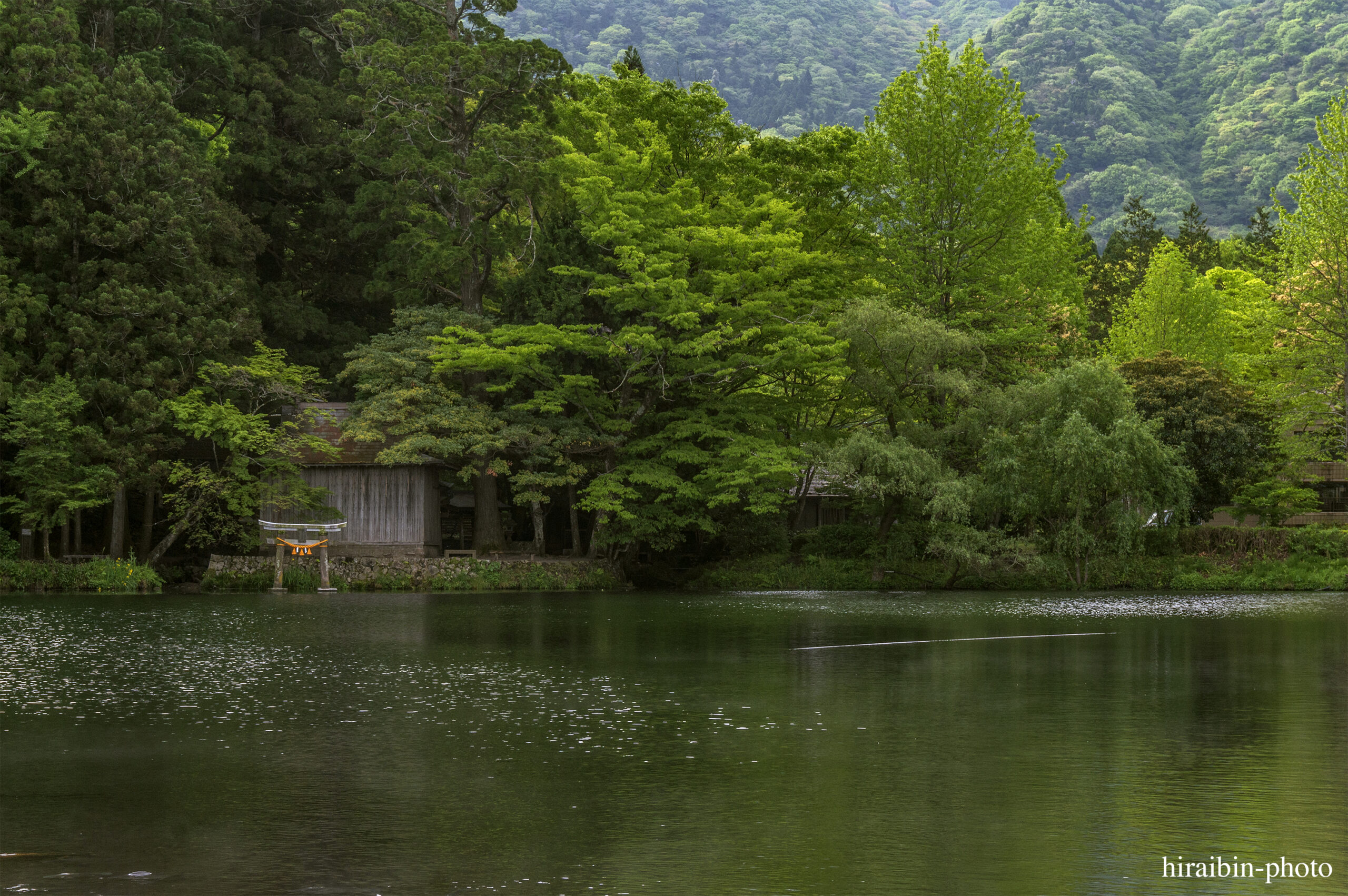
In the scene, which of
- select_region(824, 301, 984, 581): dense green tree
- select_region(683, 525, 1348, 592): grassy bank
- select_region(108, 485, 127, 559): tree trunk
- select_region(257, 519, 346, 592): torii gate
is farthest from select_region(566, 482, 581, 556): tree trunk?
select_region(108, 485, 127, 559): tree trunk

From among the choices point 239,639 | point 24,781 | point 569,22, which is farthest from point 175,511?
point 569,22

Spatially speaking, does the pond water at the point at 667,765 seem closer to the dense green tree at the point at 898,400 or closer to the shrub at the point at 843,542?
the dense green tree at the point at 898,400

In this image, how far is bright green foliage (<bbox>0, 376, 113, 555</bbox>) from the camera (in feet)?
118

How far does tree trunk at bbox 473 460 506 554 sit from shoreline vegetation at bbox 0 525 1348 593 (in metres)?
1.47

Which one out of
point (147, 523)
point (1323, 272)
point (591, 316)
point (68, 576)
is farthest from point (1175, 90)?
point (68, 576)

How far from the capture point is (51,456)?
118 ft

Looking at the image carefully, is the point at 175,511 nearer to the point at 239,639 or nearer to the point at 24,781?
the point at 239,639

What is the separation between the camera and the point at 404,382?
4044 centimetres

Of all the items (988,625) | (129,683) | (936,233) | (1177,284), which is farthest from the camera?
(1177,284)

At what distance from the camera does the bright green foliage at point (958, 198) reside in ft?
139

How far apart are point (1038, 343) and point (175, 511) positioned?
28491 millimetres

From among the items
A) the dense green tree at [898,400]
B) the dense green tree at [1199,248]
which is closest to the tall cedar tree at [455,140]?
the dense green tree at [898,400]

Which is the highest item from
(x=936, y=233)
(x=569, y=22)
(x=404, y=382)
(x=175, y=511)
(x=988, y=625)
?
(x=569, y=22)

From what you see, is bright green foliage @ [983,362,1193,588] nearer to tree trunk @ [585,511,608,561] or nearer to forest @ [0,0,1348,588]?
forest @ [0,0,1348,588]
